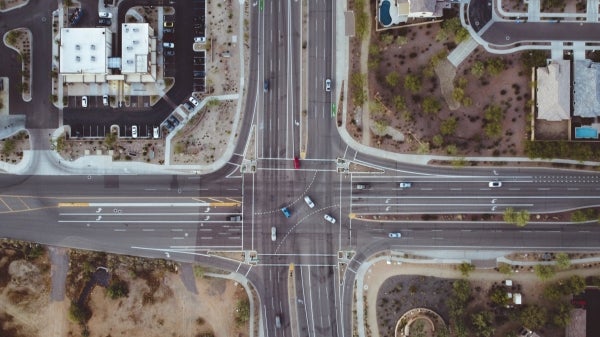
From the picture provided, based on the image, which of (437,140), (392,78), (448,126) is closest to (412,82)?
(392,78)

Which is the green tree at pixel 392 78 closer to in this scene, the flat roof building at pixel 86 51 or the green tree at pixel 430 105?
the green tree at pixel 430 105

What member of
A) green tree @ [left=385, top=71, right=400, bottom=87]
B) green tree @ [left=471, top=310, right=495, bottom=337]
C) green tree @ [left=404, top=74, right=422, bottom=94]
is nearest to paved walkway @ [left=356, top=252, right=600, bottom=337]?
green tree @ [left=471, top=310, right=495, bottom=337]

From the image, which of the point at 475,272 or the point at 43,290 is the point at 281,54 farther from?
the point at 43,290

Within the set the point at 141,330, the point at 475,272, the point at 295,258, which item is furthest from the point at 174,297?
the point at 475,272

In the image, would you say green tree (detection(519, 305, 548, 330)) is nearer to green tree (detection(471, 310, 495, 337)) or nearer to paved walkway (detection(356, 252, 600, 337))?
paved walkway (detection(356, 252, 600, 337))

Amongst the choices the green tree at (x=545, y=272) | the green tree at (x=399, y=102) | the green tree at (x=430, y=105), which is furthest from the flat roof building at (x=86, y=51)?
the green tree at (x=545, y=272)

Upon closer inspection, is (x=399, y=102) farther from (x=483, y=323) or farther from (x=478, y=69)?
(x=483, y=323)
